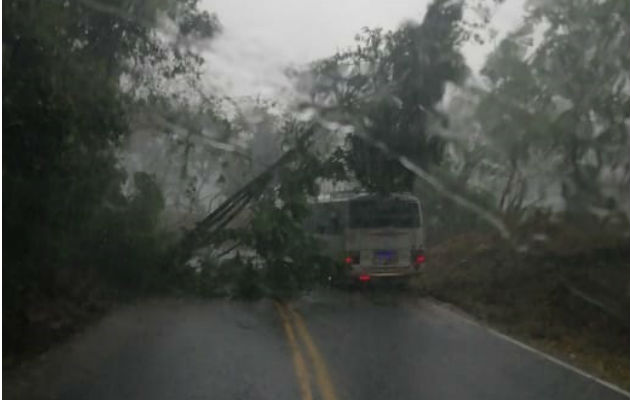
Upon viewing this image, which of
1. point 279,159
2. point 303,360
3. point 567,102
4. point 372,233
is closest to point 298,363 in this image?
point 303,360

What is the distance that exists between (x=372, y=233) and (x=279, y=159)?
2894 mm

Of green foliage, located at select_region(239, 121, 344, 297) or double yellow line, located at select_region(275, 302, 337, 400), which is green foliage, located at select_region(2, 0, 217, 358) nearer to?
green foliage, located at select_region(239, 121, 344, 297)

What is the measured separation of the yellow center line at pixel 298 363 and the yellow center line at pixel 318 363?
116 millimetres

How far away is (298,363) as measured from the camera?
26.7ft

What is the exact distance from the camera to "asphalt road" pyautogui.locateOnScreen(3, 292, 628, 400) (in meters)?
6.98

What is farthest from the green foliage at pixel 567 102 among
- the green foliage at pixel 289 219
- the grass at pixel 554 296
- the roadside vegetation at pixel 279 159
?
the green foliage at pixel 289 219

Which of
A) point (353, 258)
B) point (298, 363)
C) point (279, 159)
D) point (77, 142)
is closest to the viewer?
point (298, 363)

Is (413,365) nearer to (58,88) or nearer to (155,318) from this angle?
(155,318)

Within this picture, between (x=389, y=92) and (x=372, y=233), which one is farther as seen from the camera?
(x=372, y=233)

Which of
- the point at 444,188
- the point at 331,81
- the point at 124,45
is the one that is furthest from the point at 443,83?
the point at 124,45

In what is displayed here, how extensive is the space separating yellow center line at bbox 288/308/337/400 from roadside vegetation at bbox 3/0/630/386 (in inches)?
85.8

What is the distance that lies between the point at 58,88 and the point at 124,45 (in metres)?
3.08

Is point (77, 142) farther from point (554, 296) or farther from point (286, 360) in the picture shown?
point (554, 296)

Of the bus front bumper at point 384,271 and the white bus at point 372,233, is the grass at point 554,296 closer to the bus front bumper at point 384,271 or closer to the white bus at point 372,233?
the bus front bumper at point 384,271
